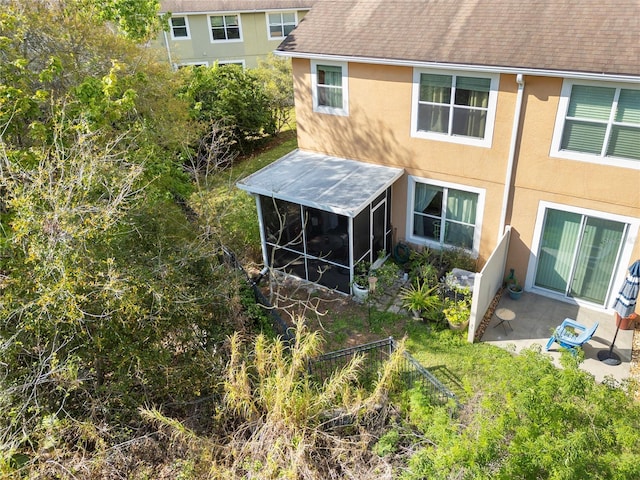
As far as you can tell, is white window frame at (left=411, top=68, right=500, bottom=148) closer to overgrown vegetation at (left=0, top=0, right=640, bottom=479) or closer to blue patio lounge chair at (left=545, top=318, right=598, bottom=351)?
blue patio lounge chair at (left=545, top=318, right=598, bottom=351)

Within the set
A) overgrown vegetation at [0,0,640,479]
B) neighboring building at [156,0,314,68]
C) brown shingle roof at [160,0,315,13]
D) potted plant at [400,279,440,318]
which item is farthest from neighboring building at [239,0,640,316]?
neighboring building at [156,0,314,68]

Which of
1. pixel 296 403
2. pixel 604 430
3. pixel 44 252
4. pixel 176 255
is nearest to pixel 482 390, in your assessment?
pixel 604 430

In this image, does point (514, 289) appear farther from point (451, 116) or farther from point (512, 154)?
point (451, 116)

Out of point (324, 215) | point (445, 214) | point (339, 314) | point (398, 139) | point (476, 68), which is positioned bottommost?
point (339, 314)

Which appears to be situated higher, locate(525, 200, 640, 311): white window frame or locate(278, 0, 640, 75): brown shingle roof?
locate(278, 0, 640, 75): brown shingle roof

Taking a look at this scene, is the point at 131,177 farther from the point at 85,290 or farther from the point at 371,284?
the point at 371,284

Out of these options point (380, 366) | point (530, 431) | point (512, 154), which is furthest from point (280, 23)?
point (530, 431)
